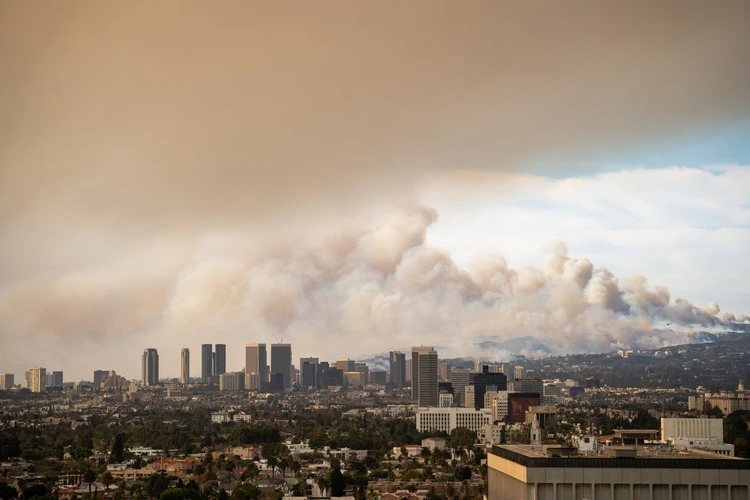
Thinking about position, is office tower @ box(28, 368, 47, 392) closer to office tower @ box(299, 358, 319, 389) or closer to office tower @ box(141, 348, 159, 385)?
office tower @ box(141, 348, 159, 385)

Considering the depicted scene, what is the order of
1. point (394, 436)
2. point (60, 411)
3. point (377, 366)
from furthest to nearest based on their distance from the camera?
point (377, 366) → point (60, 411) → point (394, 436)

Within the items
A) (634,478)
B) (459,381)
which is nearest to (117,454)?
(634,478)

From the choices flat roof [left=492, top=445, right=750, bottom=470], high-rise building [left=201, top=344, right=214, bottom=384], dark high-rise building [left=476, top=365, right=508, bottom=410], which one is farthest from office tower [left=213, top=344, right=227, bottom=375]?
flat roof [left=492, top=445, right=750, bottom=470]

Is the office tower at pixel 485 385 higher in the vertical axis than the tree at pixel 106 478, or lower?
higher

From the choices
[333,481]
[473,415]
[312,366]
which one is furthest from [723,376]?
[333,481]

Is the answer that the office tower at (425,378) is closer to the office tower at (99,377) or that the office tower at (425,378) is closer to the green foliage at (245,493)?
the office tower at (99,377)

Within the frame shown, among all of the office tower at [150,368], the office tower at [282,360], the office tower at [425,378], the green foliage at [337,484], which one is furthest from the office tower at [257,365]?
the green foliage at [337,484]

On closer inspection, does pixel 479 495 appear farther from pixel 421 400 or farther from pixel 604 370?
pixel 604 370
